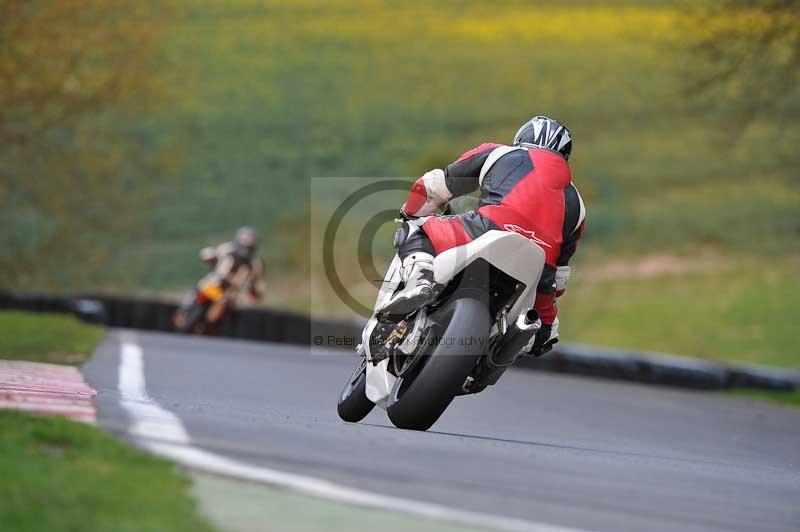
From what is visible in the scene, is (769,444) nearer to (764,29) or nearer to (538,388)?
(538,388)

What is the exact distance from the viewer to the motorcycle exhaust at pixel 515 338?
7.11 m

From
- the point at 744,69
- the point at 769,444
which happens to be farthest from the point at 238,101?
the point at 769,444

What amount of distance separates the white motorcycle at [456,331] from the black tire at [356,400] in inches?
15.7

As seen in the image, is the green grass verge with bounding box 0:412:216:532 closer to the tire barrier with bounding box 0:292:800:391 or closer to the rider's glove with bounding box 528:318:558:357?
the rider's glove with bounding box 528:318:558:357

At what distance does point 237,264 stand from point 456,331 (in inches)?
559

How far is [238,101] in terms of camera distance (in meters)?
44.4

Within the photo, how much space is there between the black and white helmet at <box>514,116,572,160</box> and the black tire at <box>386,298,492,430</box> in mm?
1100

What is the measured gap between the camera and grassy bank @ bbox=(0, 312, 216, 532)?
4.21m

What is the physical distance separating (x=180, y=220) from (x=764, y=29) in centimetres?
2147

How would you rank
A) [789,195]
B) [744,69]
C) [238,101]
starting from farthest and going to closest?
[238,101] < [789,195] < [744,69]

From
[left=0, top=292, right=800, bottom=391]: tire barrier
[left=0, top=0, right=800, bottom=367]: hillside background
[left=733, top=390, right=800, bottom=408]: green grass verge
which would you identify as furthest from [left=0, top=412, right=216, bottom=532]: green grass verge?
[left=0, top=0, right=800, bottom=367]: hillside background

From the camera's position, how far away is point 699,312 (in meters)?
27.6

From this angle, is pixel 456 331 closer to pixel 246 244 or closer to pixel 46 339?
pixel 46 339

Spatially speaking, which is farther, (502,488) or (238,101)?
(238,101)
